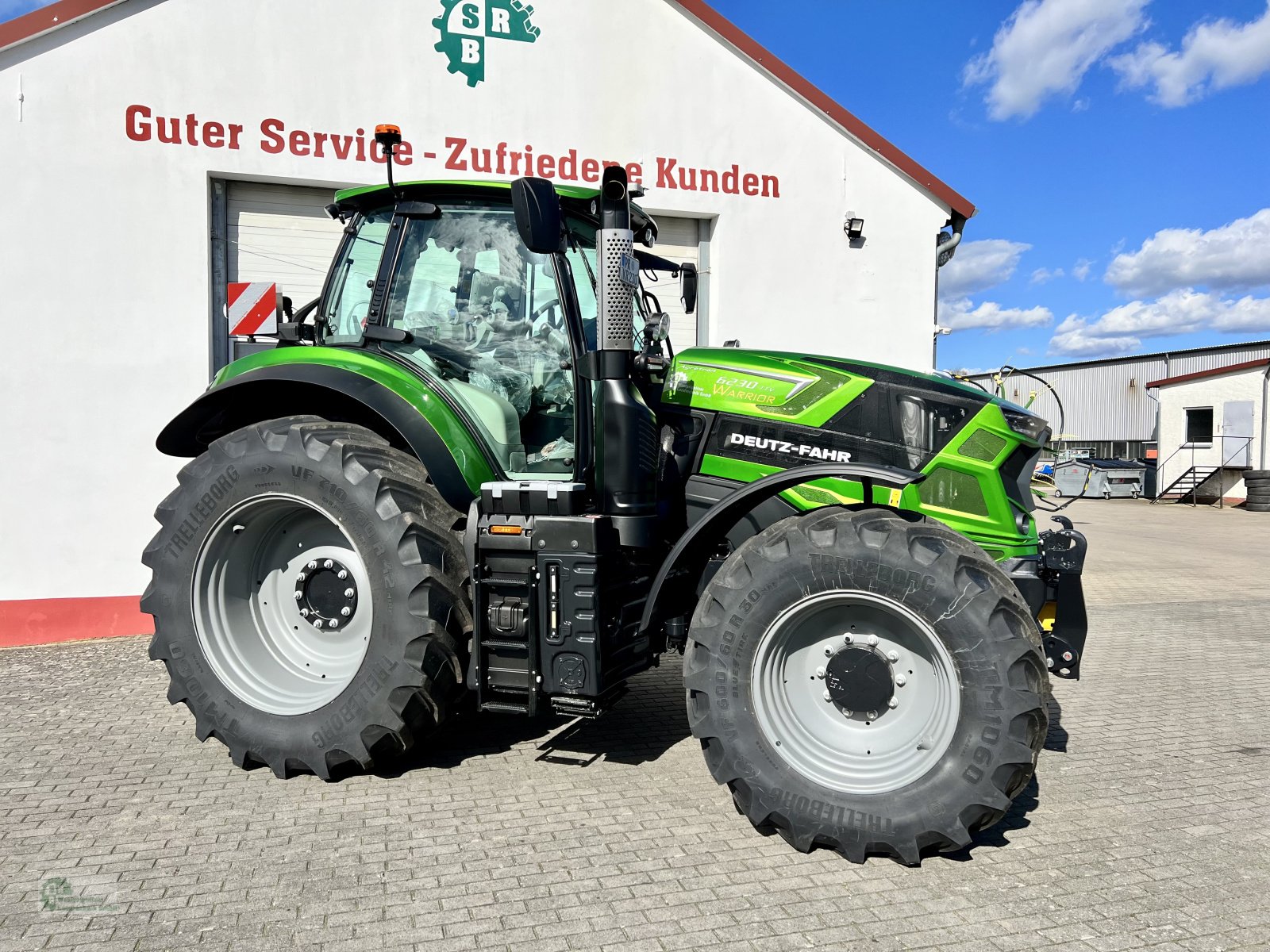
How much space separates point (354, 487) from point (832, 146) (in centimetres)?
652

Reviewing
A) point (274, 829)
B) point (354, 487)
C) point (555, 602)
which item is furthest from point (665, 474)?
point (274, 829)

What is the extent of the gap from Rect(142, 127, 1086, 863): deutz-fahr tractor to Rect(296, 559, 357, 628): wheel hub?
1cm

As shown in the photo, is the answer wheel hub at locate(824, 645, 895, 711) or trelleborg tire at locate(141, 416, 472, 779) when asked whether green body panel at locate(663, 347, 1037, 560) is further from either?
trelleborg tire at locate(141, 416, 472, 779)

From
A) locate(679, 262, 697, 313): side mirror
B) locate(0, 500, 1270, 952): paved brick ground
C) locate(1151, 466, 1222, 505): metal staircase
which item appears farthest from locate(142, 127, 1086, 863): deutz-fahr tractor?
locate(1151, 466, 1222, 505): metal staircase

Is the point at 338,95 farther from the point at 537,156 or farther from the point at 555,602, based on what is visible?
the point at 555,602

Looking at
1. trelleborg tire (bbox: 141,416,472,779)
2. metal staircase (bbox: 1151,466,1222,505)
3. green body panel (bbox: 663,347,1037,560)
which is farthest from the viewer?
metal staircase (bbox: 1151,466,1222,505)

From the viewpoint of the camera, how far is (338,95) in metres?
7.13

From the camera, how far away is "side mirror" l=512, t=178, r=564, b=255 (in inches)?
127

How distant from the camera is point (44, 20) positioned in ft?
21.0

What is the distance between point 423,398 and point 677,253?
512cm

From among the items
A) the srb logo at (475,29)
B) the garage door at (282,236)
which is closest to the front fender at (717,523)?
the garage door at (282,236)

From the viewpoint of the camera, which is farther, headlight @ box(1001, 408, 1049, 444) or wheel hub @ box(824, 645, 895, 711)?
headlight @ box(1001, 408, 1049, 444)

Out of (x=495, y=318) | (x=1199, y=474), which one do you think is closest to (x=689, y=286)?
(x=495, y=318)

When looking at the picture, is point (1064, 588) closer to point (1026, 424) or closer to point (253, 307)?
point (1026, 424)
